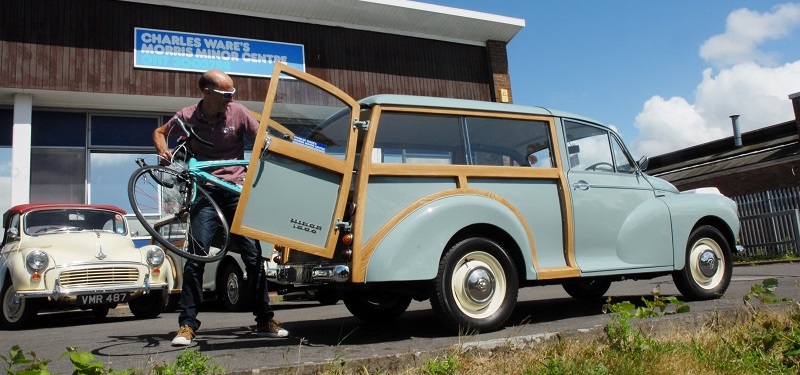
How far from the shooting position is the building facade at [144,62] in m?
12.2

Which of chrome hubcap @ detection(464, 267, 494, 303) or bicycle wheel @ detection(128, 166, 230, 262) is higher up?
bicycle wheel @ detection(128, 166, 230, 262)

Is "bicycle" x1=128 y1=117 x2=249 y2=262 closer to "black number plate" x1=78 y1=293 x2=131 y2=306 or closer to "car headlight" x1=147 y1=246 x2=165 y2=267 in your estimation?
"black number plate" x1=78 y1=293 x2=131 y2=306

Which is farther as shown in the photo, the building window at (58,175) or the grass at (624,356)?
the building window at (58,175)

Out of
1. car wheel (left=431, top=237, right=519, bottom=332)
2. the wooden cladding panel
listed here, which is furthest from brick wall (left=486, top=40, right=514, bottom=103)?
car wheel (left=431, top=237, right=519, bottom=332)

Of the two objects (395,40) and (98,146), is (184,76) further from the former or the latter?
(395,40)

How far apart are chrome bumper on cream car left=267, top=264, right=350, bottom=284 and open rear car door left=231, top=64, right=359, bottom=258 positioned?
0.11 meters

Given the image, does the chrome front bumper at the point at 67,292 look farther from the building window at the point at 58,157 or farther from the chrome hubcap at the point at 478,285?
the building window at the point at 58,157

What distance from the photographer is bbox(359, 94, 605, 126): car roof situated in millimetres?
4441

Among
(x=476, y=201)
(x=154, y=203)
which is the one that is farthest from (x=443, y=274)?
(x=154, y=203)

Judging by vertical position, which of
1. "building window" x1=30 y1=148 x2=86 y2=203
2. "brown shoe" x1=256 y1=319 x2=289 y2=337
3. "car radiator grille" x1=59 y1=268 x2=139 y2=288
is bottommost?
"brown shoe" x1=256 y1=319 x2=289 y2=337

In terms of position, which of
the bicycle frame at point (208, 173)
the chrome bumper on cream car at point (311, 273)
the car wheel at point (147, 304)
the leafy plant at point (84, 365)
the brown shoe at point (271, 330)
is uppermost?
the bicycle frame at point (208, 173)

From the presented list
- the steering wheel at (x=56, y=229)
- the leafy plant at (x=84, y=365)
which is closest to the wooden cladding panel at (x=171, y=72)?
the steering wheel at (x=56, y=229)

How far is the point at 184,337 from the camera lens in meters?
4.14

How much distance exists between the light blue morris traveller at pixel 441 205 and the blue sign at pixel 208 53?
31.1 ft
